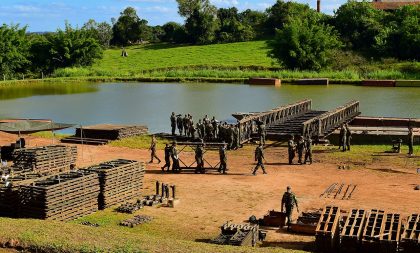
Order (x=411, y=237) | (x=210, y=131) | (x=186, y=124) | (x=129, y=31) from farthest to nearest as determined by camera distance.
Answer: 1. (x=129, y=31)
2. (x=186, y=124)
3. (x=210, y=131)
4. (x=411, y=237)

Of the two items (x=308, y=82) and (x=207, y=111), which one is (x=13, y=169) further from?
(x=308, y=82)

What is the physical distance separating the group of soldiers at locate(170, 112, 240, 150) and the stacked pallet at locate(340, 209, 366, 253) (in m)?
14.5

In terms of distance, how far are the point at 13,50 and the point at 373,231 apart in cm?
7220

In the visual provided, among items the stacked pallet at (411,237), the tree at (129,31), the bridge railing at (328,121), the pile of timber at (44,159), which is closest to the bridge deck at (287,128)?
the bridge railing at (328,121)

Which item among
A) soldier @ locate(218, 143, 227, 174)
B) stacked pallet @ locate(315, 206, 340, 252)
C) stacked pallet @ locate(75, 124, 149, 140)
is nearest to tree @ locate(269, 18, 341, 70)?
stacked pallet @ locate(75, 124, 149, 140)

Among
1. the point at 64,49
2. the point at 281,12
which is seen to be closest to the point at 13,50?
the point at 64,49

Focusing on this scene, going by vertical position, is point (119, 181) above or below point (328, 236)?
above

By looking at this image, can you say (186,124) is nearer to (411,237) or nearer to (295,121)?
(295,121)

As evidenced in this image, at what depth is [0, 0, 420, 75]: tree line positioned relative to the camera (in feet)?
257

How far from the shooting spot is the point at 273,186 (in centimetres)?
2331

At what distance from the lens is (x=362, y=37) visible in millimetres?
83875

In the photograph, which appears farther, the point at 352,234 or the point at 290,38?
the point at 290,38

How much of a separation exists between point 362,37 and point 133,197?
68058mm

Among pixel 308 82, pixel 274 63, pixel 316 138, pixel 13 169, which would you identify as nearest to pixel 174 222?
pixel 13 169
